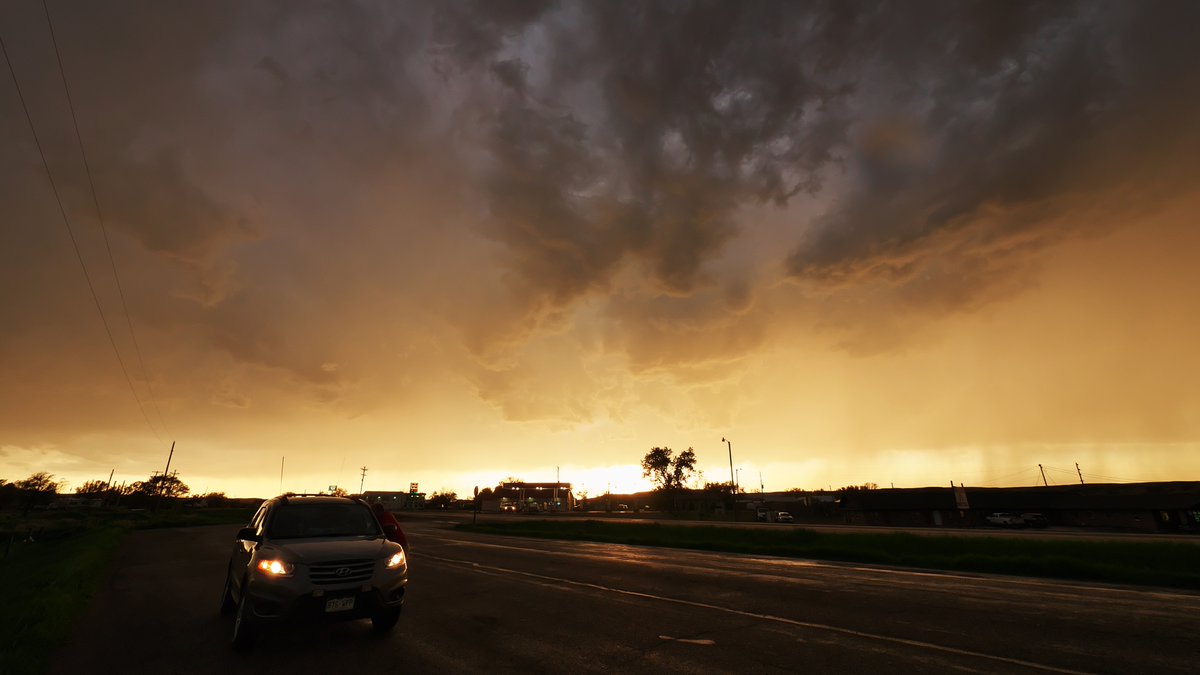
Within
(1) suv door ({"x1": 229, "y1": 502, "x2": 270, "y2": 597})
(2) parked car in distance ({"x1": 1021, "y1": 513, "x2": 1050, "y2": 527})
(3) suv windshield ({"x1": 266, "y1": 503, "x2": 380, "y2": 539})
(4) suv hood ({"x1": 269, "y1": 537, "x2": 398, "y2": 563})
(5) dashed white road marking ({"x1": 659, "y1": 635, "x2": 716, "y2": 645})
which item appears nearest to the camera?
(4) suv hood ({"x1": 269, "y1": 537, "x2": 398, "y2": 563})

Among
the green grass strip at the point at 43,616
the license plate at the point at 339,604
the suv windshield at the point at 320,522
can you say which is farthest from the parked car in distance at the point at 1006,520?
the green grass strip at the point at 43,616

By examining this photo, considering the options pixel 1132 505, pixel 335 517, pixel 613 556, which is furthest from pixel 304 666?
pixel 1132 505

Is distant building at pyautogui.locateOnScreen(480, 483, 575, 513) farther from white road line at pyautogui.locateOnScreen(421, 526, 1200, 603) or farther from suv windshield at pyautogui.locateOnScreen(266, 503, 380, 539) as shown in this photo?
suv windshield at pyautogui.locateOnScreen(266, 503, 380, 539)

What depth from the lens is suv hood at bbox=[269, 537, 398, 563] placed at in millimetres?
6836

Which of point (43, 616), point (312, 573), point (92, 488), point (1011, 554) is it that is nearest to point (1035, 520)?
point (1011, 554)

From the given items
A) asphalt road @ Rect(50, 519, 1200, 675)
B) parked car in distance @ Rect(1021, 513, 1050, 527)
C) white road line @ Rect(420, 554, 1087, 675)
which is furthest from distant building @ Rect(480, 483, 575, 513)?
asphalt road @ Rect(50, 519, 1200, 675)

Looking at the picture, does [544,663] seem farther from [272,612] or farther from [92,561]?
[92,561]

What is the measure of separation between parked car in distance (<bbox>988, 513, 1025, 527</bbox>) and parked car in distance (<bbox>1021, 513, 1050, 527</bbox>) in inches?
29.0

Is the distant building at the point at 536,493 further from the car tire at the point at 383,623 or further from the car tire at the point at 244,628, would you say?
the car tire at the point at 244,628

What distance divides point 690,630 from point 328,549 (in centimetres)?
566

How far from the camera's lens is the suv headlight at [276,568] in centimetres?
668

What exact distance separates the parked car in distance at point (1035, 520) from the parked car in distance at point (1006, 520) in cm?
74

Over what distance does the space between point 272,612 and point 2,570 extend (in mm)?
33805

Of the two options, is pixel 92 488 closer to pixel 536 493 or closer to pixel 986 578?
pixel 536 493
